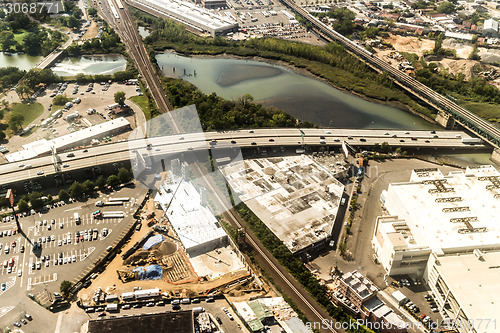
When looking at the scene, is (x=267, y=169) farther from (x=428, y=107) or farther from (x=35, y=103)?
(x=35, y=103)

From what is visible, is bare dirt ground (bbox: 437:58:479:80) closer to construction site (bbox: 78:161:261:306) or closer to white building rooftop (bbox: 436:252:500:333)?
white building rooftop (bbox: 436:252:500:333)

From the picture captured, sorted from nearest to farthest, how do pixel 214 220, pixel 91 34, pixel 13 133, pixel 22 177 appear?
pixel 214 220
pixel 22 177
pixel 13 133
pixel 91 34

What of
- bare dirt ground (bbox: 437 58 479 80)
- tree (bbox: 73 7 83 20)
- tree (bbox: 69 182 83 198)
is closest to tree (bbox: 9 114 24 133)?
tree (bbox: 69 182 83 198)

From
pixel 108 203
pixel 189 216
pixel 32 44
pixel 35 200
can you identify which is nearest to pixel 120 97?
pixel 108 203

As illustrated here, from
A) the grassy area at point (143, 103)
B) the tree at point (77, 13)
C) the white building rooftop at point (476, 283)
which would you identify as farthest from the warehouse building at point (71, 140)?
the tree at point (77, 13)

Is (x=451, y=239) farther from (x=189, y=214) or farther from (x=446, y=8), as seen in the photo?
(x=446, y=8)

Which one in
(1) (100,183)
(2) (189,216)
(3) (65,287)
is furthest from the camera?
(1) (100,183)

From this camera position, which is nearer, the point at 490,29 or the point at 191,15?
the point at 490,29

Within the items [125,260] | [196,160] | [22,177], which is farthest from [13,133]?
[125,260]
